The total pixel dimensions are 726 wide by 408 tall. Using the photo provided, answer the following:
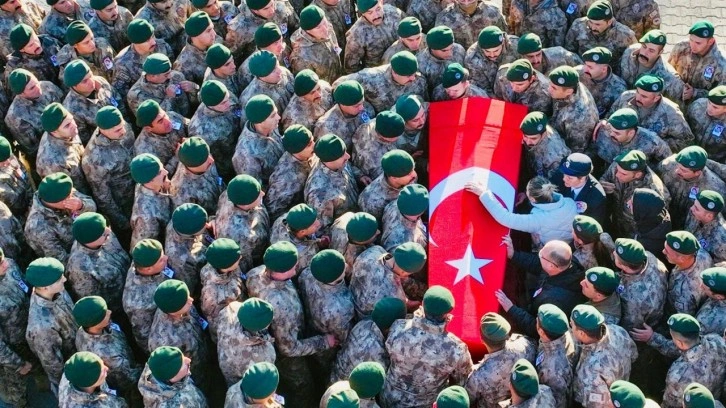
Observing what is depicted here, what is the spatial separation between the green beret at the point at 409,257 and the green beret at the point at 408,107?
190cm

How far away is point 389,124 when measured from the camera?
8477 millimetres

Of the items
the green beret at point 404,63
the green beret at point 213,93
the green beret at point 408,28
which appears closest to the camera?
the green beret at point 213,93

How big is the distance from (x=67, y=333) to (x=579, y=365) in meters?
4.31

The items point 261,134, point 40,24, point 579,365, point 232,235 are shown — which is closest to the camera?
point 579,365

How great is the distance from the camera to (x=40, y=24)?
1093 centimetres

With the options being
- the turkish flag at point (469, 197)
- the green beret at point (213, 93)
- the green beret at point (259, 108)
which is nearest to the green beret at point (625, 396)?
the turkish flag at point (469, 197)

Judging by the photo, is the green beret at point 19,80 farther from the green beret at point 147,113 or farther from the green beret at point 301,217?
the green beret at point 301,217

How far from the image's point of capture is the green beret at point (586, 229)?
7566mm

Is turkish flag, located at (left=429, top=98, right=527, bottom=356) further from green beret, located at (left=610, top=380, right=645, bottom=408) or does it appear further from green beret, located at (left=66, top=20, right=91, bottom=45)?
green beret, located at (left=66, top=20, right=91, bottom=45)

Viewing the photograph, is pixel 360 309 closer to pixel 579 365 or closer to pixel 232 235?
pixel 232 235

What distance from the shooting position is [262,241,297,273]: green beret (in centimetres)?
720

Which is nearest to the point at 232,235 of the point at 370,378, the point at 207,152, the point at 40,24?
the point at 207,152

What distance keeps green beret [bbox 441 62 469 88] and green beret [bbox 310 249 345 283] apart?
275cm

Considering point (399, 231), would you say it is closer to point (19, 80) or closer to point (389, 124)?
point (389, 124)
